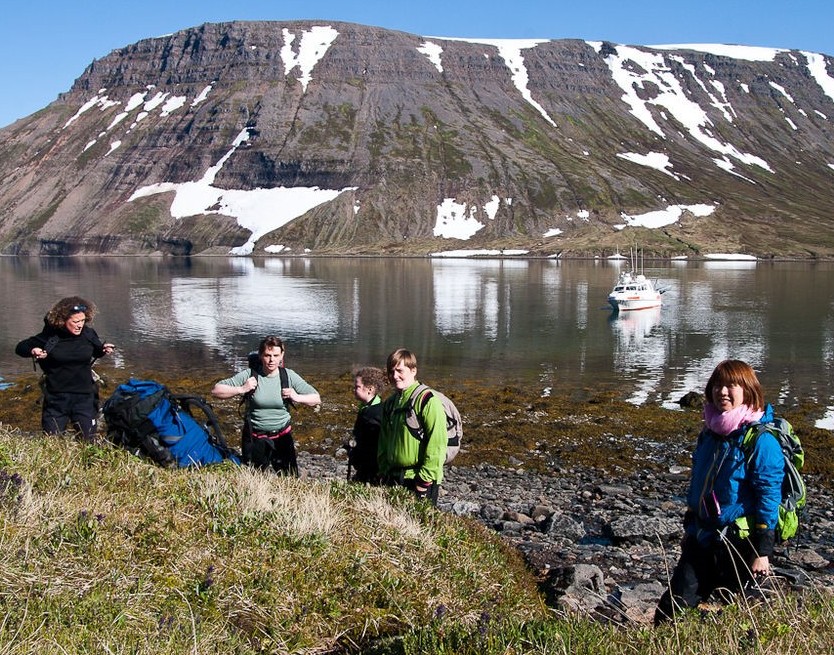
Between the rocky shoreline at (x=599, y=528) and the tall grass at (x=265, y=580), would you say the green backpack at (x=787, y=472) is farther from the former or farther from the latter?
the tall grass at (x=265, y=580)

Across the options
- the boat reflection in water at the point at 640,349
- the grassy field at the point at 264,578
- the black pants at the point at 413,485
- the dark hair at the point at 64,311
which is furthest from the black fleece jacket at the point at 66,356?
the boat reflection in water at the point at 640,349

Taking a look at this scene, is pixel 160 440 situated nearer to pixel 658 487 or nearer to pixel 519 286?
pixel 658 487

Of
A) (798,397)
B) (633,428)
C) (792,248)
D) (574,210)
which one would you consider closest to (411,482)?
(633,428)

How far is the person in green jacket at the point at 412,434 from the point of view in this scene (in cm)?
814

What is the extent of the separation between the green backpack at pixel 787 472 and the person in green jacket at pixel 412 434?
3.15 m

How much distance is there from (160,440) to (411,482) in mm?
3362

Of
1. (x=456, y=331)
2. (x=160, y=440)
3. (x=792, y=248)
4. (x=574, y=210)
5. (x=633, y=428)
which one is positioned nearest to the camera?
(x=160, y=440)

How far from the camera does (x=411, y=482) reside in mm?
8500

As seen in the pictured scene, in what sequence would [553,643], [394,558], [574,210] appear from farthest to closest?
[574,210], [394,558], [553,643]

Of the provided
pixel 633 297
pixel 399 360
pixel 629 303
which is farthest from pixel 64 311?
pixel 633 297

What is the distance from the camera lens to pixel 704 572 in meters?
6.38

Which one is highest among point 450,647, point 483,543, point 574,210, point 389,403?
point 574,210

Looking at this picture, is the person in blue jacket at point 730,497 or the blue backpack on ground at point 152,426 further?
the blue backpack on ground at point 152,426

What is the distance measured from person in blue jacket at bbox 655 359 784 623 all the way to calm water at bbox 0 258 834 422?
75.6ft
